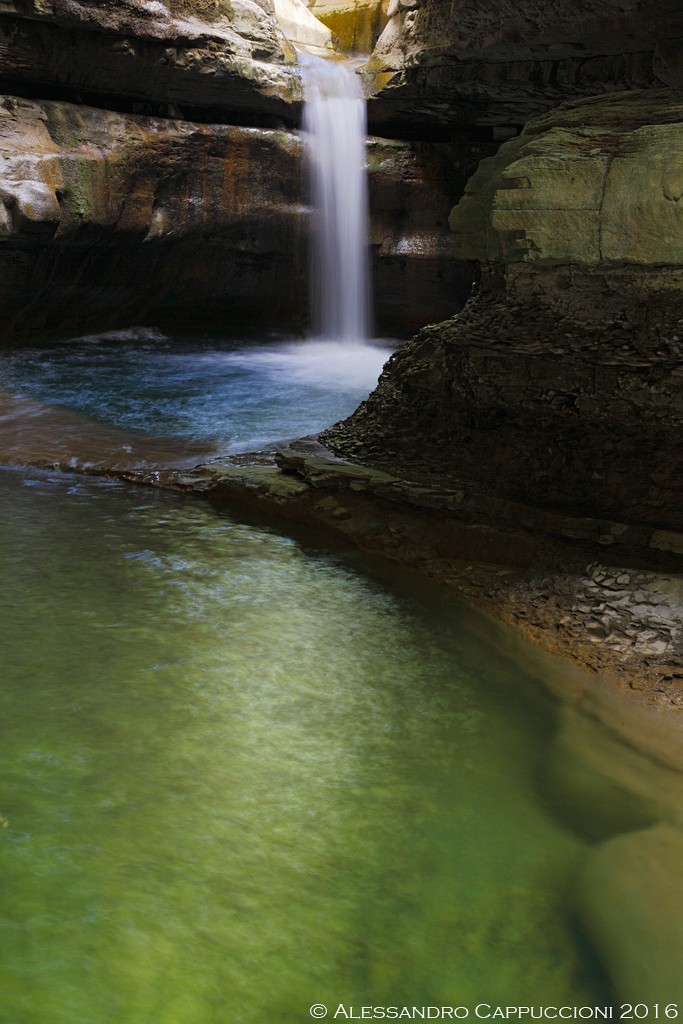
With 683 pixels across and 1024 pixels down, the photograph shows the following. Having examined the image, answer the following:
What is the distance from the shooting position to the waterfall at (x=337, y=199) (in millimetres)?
11711

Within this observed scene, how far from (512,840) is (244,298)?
1110 cm

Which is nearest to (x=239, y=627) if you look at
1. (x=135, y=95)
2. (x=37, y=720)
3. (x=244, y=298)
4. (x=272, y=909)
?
(x=37, y=720)

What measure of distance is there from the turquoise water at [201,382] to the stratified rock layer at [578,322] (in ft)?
7.76

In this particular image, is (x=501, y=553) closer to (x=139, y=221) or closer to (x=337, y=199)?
(x=139, y=221)

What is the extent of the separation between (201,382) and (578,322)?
5.84 metres

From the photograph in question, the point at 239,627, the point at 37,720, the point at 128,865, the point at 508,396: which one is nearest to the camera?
the point at 128,865

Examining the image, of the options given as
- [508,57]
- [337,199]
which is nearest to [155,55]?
[337,199]

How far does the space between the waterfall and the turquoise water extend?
459 millimetres

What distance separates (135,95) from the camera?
422 inches

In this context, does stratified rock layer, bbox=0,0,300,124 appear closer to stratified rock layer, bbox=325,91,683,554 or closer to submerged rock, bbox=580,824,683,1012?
stratified rock layer, bbox=325,91,683,554

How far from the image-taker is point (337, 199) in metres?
12.5

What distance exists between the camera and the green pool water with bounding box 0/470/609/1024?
2422mm

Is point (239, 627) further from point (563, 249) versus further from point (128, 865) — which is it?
point (563, 249)

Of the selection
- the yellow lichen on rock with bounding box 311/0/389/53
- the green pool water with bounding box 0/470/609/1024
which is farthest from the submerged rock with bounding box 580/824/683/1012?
the yellow lichen on rock with bounding box 311/0/389/53
